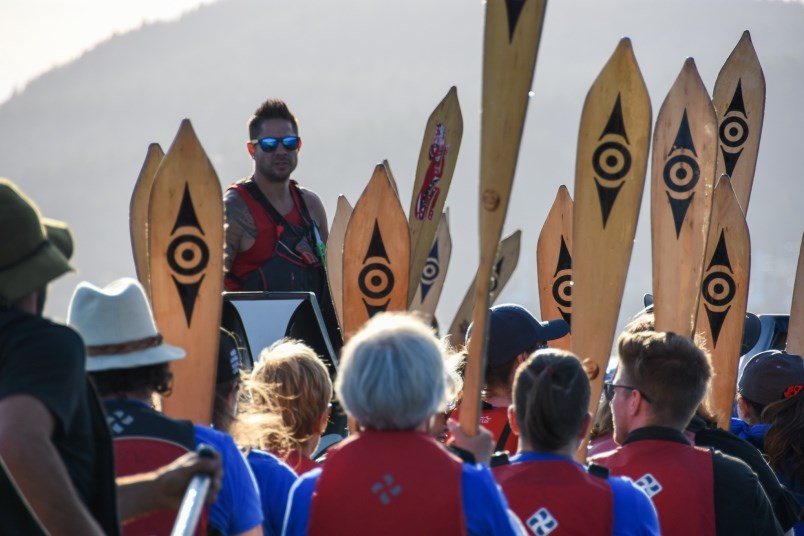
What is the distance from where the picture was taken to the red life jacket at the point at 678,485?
282cm

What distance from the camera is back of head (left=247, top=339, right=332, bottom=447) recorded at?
3.00 meters

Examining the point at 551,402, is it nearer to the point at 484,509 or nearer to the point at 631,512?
the point at 631,512

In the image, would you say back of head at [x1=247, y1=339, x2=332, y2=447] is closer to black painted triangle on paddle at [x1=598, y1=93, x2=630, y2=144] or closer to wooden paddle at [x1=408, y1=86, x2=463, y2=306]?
black painted triangle on paddle at [x1=598, y1=93, x2=630, y2=144]

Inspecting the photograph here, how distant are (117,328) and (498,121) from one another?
896 mm

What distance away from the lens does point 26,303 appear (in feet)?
6.67

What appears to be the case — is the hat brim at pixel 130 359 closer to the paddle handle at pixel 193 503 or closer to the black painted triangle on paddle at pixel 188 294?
the paddle handle at pixel 193 503

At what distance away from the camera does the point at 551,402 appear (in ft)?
8.16

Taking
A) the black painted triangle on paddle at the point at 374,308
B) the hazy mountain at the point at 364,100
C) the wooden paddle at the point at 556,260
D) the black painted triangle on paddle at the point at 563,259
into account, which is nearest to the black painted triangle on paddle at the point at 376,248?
the black painted triangle on paddle at the point at 374,308

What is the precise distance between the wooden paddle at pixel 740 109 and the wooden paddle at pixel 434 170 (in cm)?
108

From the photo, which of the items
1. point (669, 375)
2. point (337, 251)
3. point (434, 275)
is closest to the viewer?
point (669, 375)

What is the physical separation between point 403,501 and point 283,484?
0.64 metres

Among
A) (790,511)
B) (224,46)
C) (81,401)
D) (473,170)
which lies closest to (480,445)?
(81,401)

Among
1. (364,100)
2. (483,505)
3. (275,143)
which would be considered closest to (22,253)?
(483,505)

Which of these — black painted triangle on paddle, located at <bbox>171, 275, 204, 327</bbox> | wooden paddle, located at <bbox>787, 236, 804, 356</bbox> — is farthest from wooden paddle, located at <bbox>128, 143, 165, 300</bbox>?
wooden paddle, located at <bbox>787, 236, 804, 356</bbox>
